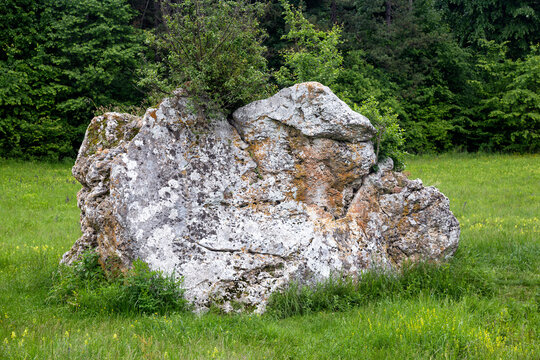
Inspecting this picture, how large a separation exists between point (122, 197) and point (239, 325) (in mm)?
2635

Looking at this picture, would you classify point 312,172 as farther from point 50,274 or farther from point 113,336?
point 50,274

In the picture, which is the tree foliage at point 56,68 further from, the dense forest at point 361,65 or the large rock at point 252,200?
the large rock at point 252,200

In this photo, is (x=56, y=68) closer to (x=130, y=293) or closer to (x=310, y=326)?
(x=130, y=293)

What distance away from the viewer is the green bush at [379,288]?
6.49 m

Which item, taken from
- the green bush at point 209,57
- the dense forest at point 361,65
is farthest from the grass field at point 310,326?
the dense forest at point 361,65

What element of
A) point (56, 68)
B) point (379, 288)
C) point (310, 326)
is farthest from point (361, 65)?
point (310, 326)

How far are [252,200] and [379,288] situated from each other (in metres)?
2.43

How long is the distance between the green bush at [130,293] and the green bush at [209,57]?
2.83 m

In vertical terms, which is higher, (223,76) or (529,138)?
(223,76)

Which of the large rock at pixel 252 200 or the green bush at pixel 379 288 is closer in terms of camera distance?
the green bush at pixel 379 288

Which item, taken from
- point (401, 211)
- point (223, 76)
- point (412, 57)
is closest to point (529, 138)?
point (412, 57)

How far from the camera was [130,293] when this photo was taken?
6227mm

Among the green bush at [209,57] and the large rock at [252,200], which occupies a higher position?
the green bush at [209,57]

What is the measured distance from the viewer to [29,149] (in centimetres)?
2633
